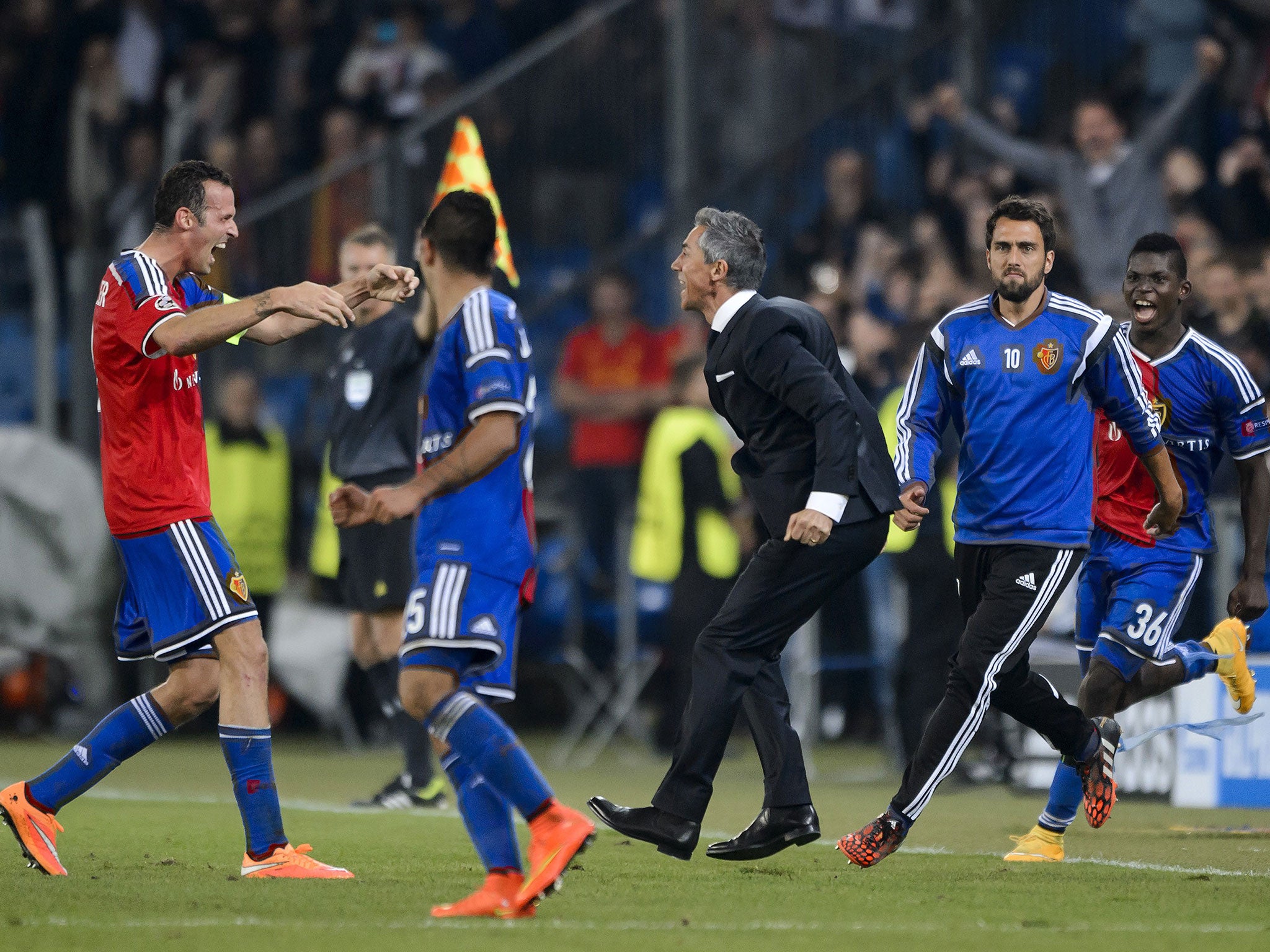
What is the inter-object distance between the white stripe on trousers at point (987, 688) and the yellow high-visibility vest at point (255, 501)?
715 cm

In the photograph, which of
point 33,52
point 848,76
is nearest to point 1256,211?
point 848,76

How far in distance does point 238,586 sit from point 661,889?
173 centimetres

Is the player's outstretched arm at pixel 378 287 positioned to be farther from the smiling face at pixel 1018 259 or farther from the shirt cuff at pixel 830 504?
the smiling face at pixel 1018 259

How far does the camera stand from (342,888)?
20.6ft

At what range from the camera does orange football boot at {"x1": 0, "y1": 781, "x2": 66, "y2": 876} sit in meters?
6.68

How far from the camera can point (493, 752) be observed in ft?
18.1

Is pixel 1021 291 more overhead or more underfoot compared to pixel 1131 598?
more overhead

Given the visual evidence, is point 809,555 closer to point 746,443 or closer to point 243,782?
point 746,443

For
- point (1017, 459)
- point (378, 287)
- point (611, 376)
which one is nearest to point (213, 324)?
point (378, 287)

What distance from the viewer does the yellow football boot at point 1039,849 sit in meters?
7.36

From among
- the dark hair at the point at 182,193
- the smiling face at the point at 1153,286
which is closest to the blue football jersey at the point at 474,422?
the dark hair at the point at 182,193

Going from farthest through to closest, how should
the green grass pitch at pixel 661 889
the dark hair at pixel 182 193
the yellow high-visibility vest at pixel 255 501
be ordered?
1. the yellow high-visibility vest at pixel 255 501
2. the dark hair at pixel 182 193
3. the green grass pitch at pixel 661 889

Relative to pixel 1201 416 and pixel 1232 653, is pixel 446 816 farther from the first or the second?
pixel 1201 416

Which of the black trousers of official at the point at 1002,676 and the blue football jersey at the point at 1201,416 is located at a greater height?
the blue football jersey at the point at 1201,416
